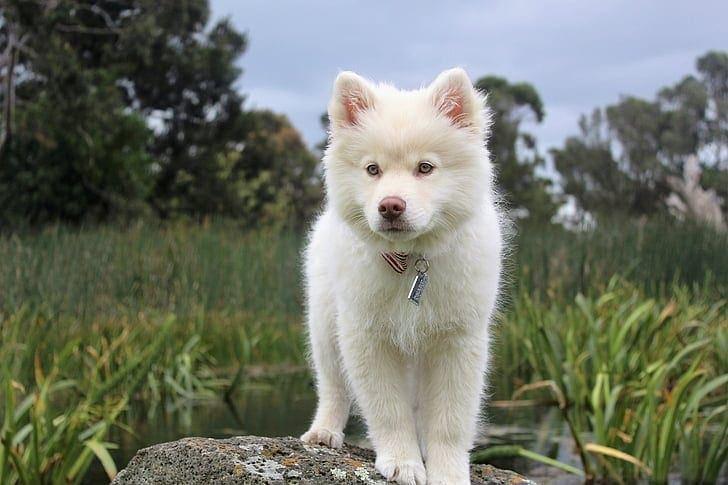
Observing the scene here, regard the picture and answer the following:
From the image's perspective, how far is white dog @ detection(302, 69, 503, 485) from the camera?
118 inches

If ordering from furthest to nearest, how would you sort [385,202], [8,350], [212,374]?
1. [212,374]
2. [8,350]
3. [385,202]

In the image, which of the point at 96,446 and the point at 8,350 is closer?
the point at 96,446

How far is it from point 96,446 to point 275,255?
7704 millimetres

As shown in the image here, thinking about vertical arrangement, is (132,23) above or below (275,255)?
above

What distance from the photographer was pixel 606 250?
1246 centimetres

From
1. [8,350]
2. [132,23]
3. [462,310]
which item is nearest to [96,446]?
[8,350]

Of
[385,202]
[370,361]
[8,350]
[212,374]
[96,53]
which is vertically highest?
[96,53]

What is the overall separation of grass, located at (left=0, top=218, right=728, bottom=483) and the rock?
6.24 feet

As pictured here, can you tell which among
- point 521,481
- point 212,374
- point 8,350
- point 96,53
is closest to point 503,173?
point 96,53

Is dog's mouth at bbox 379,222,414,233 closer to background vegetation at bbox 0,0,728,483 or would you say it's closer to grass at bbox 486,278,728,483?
background vegetation at bbox 0,0,728,483

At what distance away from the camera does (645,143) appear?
130 feet

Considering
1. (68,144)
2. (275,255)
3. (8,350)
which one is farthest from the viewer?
(68,144)

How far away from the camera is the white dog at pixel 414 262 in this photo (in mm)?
2998

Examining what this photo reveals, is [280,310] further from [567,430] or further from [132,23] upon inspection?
[132,23]
